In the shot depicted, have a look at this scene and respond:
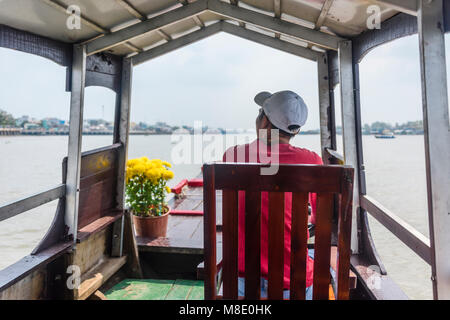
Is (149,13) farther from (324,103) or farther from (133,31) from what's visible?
(324,103)

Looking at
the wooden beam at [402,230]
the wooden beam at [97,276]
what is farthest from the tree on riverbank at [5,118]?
the wooden beam at [402,230]

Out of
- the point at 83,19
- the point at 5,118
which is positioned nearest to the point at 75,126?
the point at 5,118

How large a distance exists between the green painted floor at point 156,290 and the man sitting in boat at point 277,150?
→ 1762 mm

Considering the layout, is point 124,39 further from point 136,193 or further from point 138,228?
point 138,228

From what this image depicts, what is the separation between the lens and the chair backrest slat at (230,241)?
1075 millimetres

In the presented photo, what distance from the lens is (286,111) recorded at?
1403 mm

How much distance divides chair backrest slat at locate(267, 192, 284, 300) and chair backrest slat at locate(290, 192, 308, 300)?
0.13 feet

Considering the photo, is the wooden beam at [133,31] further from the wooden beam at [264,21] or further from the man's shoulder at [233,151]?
the man's shoulder at [233,151]

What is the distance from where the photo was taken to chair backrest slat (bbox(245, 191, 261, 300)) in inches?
41.5

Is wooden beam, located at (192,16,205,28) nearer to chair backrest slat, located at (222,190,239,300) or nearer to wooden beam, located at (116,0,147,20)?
wooden beam, located at (116,0,147,20)

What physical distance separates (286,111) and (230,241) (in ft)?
2.15

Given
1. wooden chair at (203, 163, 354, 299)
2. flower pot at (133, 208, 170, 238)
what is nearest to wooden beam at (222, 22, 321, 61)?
flower pot at (133, 208, 170, 238)

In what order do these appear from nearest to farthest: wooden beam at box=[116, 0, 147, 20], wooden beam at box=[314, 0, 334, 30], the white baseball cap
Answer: the white baseball cap < wooden beam at box=[314, 0, 334, 30] < wooden beam at box=[116, 0, 147, 20]

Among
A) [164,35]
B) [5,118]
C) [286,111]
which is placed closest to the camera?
[286,111]
